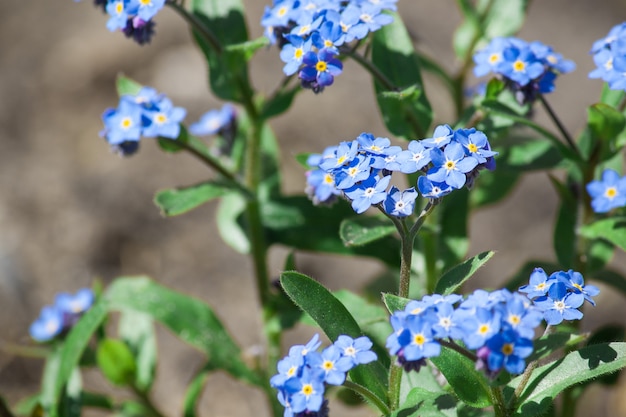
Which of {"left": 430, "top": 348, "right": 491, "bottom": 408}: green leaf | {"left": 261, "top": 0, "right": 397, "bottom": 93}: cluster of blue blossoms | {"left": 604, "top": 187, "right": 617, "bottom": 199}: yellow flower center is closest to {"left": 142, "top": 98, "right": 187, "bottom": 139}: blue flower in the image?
{"left": 261, "top": 0, "right": 397, "bottom": 93}: cluster of blue blossoms

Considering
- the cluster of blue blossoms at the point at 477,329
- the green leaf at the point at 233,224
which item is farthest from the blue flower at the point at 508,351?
the green leaf at the point at 233,224

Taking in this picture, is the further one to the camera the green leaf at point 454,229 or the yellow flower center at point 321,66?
the green leaf at point 454,229

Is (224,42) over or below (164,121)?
over

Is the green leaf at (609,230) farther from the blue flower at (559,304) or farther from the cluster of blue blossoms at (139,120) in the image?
the cluster of blue blossoms at (139,120)

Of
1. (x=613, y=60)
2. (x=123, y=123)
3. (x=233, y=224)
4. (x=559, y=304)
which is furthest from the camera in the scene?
(x=233, y=224)

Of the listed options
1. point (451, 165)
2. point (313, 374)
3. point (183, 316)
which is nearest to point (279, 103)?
point (183, 316)

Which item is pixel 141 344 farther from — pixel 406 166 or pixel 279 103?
pixel 406 166

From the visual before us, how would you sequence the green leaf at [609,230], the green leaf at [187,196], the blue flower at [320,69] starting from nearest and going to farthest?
the blue flower at [320,69], the green leaf at [609,230], the green leaf at [187,196]
